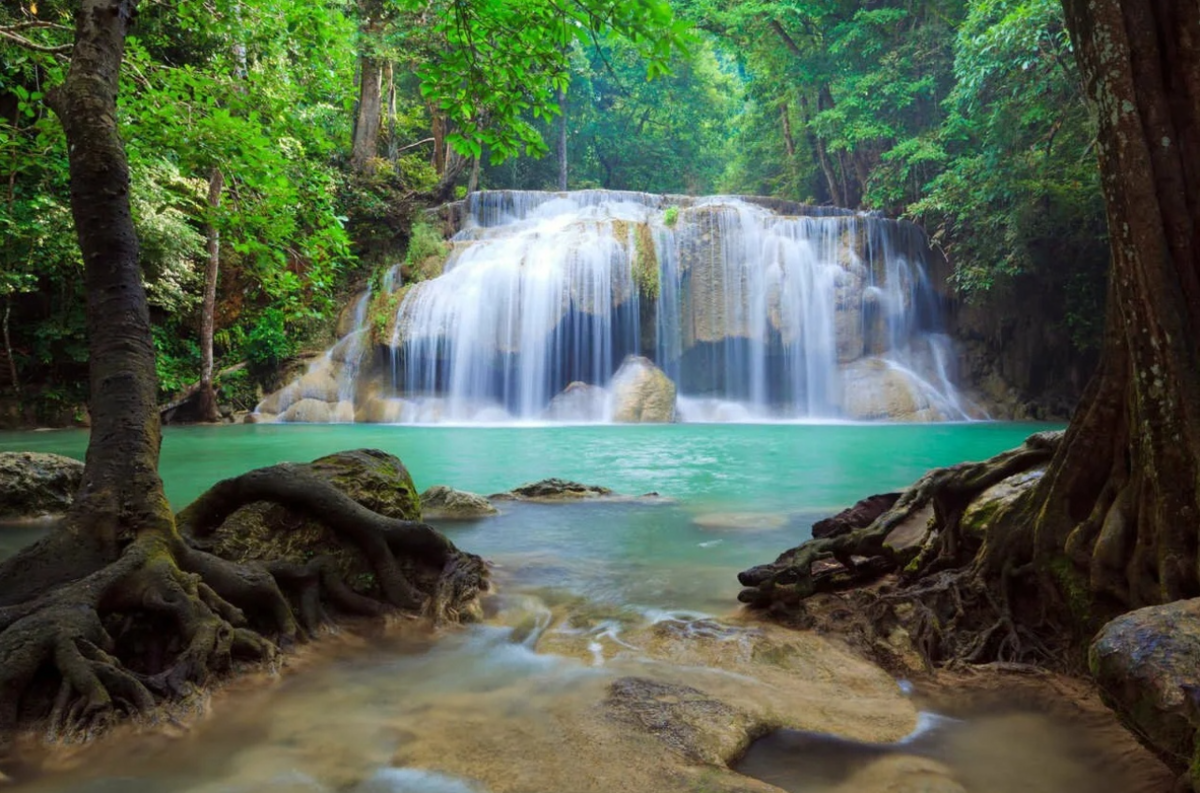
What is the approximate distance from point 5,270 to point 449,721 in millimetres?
15143

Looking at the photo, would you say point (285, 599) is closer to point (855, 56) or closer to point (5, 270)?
point (5, 270)

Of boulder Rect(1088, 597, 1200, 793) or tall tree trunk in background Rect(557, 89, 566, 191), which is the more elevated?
tall tree trunk in background Rect(557, 89, 566, 191)

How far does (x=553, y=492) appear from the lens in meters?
8.48

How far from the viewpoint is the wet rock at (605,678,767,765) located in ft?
7.91

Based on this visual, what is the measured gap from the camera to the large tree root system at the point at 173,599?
2.49 meters

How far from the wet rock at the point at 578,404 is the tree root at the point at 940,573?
1659 cm

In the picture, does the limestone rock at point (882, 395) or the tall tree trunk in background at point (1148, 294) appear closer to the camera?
the tall tree trunk in background at point (1148, 294)

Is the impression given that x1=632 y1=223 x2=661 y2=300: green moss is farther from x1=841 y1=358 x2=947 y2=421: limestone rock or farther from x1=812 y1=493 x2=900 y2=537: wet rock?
x1=812 y1=493 x2=900 y2=537: wet rock

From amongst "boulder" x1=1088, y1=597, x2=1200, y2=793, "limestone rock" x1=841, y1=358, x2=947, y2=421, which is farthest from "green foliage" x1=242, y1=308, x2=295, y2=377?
"boulder" x1=1088, y1=597, x2=1200, y2=793

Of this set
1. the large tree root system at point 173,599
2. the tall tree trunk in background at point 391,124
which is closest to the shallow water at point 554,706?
the large tree root system at point 173,599

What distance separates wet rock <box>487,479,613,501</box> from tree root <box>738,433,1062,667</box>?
4107 mm

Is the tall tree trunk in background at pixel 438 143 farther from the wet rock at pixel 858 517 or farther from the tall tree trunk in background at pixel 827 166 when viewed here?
the wet rock at pixel 858 517

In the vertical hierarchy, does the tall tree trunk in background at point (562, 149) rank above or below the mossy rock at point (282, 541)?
above

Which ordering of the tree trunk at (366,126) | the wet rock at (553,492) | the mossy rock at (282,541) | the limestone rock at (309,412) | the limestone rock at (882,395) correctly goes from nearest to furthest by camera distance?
1. the mossy rock at (282,541)
2. the wet rock at (553,492)
3. the limestone rock at (309,412)
4. the limestone rock at (882,395)
5. the tree trunk at (366,126)
